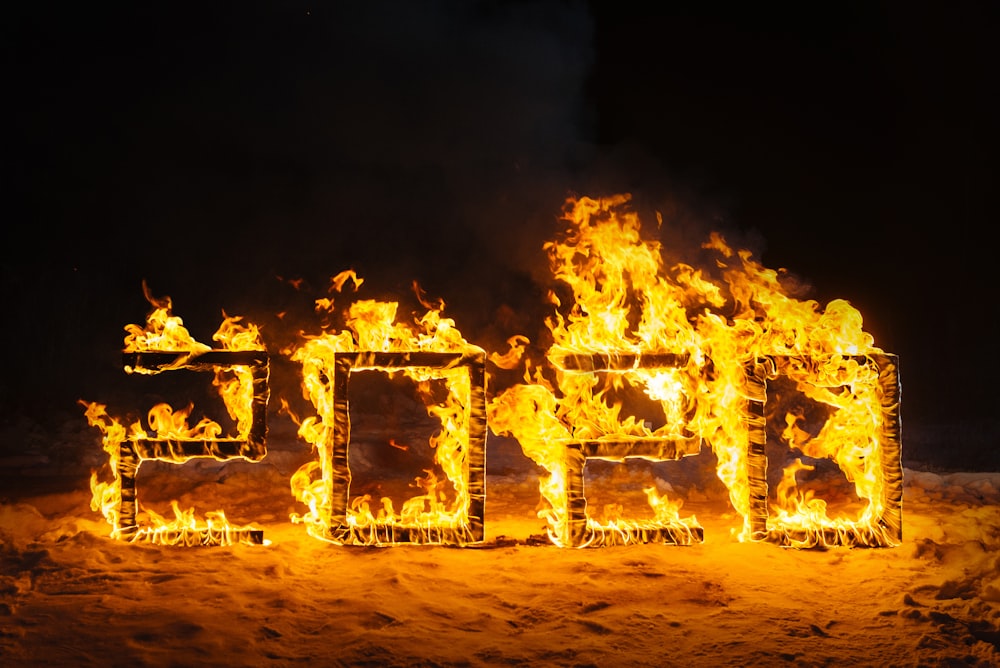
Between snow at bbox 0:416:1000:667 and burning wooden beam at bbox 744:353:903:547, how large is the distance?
0.52 feet

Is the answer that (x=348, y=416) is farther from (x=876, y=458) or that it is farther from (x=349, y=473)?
(x=876, y=458)

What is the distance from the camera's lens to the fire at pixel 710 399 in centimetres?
698

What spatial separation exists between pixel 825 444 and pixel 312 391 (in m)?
→ 4.91

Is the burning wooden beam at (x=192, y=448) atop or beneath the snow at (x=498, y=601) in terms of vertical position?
atop

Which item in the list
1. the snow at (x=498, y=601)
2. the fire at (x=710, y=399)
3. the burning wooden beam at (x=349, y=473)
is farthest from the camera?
the fire at (x=710, y=399)

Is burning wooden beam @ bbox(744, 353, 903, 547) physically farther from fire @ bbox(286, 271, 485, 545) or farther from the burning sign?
fire @ bbox(286, 271, 485, 545)

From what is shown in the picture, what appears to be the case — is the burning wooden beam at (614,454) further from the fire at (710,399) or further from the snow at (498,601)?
the snow at (498,601)

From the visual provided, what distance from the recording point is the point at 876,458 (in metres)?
7.18

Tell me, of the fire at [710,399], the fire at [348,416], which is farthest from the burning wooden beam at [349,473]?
the fire at [710,399]

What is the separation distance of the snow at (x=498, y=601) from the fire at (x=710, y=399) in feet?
1.14

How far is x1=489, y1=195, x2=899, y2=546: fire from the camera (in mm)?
6980

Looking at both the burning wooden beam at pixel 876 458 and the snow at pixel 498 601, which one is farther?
the burning wooden beam at pixel 876 458

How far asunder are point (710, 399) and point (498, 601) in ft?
9.93

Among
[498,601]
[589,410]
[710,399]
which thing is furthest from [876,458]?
[498,601]
